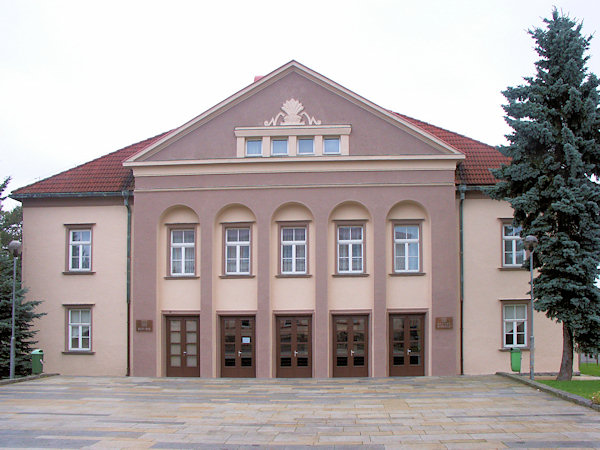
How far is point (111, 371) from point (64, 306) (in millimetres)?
3207

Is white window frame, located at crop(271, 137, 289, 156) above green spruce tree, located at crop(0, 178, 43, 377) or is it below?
above

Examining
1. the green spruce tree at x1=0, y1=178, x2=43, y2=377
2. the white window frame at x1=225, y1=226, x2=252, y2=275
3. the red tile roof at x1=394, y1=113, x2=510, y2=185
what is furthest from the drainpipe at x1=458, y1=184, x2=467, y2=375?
the green spruce tree at x1=0, y1=178, x2=43, y2=377

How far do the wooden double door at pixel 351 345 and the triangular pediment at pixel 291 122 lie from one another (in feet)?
20.4

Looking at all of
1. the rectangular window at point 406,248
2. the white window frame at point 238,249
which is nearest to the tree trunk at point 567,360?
the rectangular window at point 406,248

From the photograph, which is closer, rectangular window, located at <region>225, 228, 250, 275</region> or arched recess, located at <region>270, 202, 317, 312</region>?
arched recess, located at <region>270, 202, 317, 312</region>

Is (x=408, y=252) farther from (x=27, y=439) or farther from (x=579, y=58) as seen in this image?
(x=27, y=439)

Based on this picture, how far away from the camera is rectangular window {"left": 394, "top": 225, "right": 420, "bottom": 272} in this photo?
23.1m

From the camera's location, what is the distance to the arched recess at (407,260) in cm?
2277

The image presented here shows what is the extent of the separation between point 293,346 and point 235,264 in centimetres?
378

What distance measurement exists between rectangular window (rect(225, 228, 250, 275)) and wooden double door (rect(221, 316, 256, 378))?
5.94 ft

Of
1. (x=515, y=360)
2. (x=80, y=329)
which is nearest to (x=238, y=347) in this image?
(x=80, y=329)

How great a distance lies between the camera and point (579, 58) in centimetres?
1894

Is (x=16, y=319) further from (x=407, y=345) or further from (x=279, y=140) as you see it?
(x=407, y=345)

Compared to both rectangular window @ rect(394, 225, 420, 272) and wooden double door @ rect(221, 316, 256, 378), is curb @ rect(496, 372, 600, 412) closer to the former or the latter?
rectangular window @ rect(394, 225, 420, 272)
